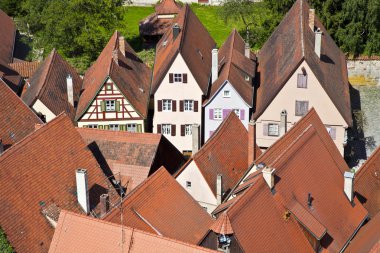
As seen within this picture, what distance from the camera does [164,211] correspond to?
2914cm

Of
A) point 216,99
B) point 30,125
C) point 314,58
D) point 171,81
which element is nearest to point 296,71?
point 314,58

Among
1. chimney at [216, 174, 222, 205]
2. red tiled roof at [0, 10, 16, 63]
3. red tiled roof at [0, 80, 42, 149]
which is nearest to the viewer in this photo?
chimney at [216, 174, 222, 205]

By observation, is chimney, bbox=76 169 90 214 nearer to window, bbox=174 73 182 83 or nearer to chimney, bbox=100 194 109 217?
chimney, bbox=100 194 109 217

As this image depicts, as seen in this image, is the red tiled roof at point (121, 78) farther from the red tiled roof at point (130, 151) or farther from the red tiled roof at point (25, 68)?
the red tiled roof at point (130, 151)

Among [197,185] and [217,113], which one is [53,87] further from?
[197,185]

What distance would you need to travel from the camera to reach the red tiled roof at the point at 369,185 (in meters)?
33.4

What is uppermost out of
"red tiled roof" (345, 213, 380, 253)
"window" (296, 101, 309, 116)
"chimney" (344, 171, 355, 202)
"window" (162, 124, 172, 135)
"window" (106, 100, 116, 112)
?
"window" (106, 100, 116, 112)

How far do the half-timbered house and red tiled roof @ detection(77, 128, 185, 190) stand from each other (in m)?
7.39

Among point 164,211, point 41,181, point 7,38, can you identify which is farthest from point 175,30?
point 164,211

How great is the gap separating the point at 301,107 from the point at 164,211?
18136 mm

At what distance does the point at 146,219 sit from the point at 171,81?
18815 mm

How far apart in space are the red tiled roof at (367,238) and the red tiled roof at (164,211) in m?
6.96

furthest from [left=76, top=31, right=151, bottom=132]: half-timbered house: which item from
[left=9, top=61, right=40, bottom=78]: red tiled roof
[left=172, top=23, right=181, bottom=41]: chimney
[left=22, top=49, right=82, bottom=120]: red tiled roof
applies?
[left=9, top=61, right=40, bottom=78]: red tiled roof

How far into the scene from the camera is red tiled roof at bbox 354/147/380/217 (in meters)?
33.4
